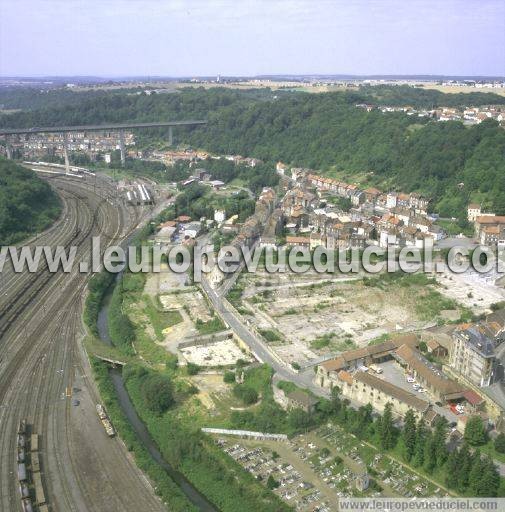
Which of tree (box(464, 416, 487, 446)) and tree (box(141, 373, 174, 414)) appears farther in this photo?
tree (box(141, 373, 174, 414))

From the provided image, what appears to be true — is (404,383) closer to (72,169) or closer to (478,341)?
(478,341)

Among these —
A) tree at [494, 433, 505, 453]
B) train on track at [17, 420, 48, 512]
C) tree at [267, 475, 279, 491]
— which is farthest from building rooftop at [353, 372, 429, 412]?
train on track at [17, 420, 48, 512]

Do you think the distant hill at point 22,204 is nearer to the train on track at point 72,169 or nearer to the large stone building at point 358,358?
the train on track at point 72,169

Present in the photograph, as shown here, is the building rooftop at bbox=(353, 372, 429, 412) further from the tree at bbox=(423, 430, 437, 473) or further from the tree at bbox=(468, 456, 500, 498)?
the tree at bbox=(468, 456, 500, 498)

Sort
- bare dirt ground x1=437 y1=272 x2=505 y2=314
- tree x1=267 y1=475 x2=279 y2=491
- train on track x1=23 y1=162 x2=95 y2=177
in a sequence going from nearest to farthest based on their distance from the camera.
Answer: tree x1=267 y1=475 x2=279 y2=491
bare dirt ground x1=437 y1=272 x2=505 y2=314
train on track x1=23 y1=162 x2=95 y2=177

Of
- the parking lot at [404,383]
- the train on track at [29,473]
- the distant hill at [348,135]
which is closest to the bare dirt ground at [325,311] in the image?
the parking lot at [404,383]

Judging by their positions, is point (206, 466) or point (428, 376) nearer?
point (206, 466)

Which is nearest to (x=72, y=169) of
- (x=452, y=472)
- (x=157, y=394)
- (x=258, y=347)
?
(x=258, y=347)
